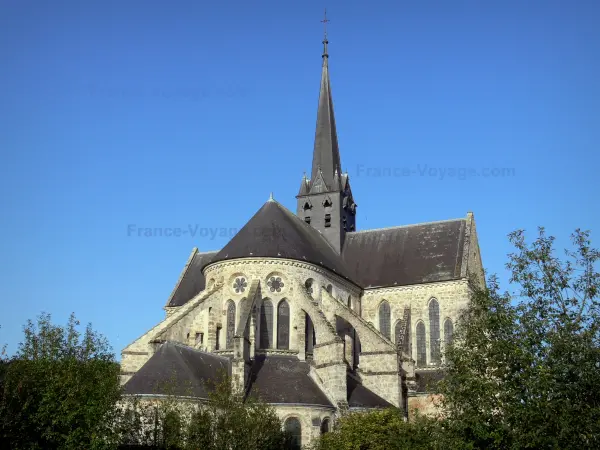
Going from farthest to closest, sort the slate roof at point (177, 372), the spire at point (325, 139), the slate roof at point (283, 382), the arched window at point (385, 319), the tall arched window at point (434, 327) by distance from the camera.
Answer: the spire at point (325, 139) < the arched window at point (385, 319) < the tall arched window at point (434, 327) < the slate roof at point (283, 382) < the slate roof at point (177, 372)

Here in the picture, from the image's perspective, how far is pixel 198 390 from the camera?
28.8 metres

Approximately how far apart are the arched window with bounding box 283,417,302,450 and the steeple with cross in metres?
16.0

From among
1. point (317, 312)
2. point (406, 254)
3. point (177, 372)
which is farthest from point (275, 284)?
point (406, 254)

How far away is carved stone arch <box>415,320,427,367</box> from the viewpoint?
130 feet

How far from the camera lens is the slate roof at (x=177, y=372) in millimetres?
28250

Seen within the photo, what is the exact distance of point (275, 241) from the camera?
3638 cm

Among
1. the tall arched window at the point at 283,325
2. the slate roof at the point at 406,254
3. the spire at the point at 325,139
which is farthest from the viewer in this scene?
the spire at the point at 325,139

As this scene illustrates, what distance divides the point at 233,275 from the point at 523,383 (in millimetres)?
20118

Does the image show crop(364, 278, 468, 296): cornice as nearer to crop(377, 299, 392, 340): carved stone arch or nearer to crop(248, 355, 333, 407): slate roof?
crop(377, 299, 392, 340): carved stone arch

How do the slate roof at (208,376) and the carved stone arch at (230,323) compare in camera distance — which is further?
the carved stone arch at (230,323)

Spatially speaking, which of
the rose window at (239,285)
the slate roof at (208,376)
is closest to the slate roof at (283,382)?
the slate roof at (208,376)

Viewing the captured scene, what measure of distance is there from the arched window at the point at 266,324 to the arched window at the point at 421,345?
975 cm

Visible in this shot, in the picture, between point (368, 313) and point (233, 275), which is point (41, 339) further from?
point (368, 313)

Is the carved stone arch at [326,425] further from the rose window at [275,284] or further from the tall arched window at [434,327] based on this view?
the tall arched window at [434,327]
